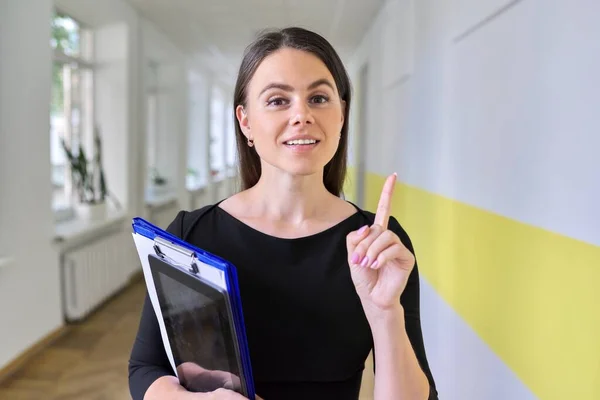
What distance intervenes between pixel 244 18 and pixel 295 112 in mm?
5095

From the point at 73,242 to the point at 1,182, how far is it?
43.4 inches

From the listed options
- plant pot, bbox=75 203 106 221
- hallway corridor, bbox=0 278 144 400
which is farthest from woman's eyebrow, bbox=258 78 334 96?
plant pot, bbox=75 203 106 221

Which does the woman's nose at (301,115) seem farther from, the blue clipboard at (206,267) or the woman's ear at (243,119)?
the blue clipboard at (206,267)

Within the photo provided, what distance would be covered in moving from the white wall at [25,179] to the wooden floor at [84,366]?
6.3 inches

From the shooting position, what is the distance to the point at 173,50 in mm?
7324

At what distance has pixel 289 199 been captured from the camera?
3.50ft

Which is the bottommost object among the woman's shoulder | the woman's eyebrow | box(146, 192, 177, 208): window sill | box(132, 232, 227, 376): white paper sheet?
box(146, 192, 177, 208): window sill

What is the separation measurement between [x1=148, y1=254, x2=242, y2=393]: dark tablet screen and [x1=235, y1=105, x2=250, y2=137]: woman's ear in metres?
0.38

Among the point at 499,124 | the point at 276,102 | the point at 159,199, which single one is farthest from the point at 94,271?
the point at 276,102

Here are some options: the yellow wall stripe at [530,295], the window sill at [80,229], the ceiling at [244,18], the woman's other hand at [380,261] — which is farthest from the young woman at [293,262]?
the ceiling at [244,18]

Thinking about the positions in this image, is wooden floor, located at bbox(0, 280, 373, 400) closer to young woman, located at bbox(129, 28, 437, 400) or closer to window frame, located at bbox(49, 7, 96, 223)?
window frame, located at bbox(49, 7, 96, 223)

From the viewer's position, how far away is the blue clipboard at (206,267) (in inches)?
30.0

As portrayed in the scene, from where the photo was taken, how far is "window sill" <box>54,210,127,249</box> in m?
3.94

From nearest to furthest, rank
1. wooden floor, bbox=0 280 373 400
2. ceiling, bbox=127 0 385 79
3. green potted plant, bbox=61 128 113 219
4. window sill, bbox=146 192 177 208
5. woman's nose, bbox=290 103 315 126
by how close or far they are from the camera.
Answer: woman's nose, bbox=290 103 315 126
wooden floor, bbox=0 280 373 400
green potted plant, bbox=61 128 113 219
ceiling, bbox=127 0 385 79
window sill, bbox=146 192 177 208
